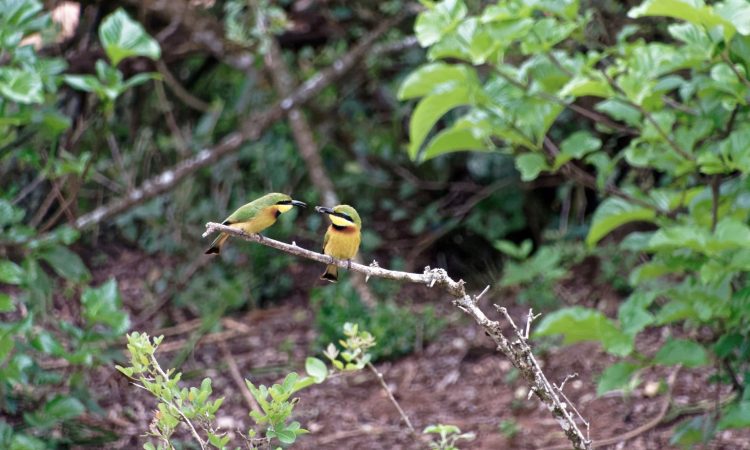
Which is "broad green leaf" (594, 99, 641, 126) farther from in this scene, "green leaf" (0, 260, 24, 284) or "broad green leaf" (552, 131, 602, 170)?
"green leaf" (0, 260, 24, 284)

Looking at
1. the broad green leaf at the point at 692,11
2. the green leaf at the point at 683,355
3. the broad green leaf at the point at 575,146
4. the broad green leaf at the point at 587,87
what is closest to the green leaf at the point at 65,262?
the broad green leaf at the point at 575,146

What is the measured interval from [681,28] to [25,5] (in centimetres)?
208

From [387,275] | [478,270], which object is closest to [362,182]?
[478,270]

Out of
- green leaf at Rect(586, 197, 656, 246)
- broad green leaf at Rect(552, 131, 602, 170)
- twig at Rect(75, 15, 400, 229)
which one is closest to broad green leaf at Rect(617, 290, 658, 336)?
green leaf at Rect(586, 197, 656, 246)

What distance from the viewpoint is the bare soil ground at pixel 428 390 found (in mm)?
3746

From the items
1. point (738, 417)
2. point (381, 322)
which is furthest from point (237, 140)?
point (738, 417)

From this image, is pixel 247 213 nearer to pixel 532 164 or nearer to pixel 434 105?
pixel 434 105

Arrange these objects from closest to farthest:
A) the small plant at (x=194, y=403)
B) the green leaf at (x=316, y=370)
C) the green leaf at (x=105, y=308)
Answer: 1. the small plant at (x=194, y=403)
2. the green leaf at (x=316, y=370)
3. the green leaf at (x=105, y=308)

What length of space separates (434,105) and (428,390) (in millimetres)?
1588

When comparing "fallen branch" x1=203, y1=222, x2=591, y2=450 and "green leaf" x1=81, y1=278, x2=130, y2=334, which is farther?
"green leaf" x1=81, y1=278, x2=130, y2=334

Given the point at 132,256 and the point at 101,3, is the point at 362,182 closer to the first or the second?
the point at 132,256

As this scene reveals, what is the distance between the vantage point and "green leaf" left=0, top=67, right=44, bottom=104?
9.96 feet

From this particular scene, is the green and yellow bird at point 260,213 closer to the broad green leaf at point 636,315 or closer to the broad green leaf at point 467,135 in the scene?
the broad green leaf at point 467,135

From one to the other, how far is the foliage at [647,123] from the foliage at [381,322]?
4.39 feet
